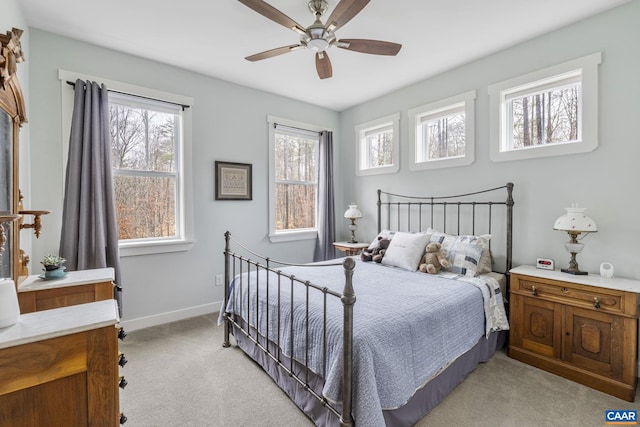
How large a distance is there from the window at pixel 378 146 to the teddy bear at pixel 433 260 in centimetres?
145

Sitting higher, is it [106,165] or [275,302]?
[106,165]

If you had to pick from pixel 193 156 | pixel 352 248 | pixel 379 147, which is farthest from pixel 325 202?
pixel 193 156

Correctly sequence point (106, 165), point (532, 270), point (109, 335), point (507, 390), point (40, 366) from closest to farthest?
point (40, 366)
point (109, 335)
point (507, 390)
point (532, 270)
point (106, 165)

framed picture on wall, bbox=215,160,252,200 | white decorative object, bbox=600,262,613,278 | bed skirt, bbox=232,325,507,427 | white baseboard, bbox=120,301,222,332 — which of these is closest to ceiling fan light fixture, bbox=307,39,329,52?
framed picture on wall, bbox=215,160,252,200

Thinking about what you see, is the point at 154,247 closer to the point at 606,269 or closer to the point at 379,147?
the point at 379,147

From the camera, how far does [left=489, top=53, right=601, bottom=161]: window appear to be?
242cm

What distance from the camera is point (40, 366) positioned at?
102 cm

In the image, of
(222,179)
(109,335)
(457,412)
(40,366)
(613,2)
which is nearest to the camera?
(40,366)

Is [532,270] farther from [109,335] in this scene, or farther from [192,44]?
[192,44]

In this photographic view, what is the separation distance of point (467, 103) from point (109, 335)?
359 cm

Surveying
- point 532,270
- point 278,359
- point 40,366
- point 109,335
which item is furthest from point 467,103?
point 40,366

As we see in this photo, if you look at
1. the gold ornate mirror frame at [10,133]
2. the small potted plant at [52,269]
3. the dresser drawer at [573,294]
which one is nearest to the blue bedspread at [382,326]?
the dresser drawer at [573,294]

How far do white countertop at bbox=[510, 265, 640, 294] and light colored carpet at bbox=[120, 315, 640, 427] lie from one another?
0.74 m

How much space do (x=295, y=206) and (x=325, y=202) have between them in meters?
0.46
